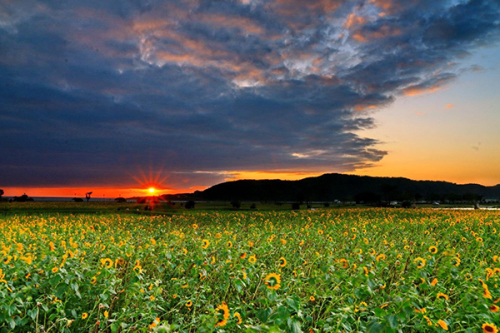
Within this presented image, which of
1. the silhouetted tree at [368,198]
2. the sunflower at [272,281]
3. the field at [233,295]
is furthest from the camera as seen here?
the silhouetted tree at [368,198]

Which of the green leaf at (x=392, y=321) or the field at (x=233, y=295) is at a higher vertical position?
the green leaf at (x=392, y=321)

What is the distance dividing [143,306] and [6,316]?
172cm

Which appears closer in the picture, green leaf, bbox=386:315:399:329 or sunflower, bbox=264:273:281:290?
green leaf, bbox=386:315:399:329

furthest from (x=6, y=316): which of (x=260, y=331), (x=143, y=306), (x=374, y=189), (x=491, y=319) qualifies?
(x=374, y=189)

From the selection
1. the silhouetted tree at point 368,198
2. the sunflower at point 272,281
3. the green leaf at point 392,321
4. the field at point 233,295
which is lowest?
the field at point 233,295

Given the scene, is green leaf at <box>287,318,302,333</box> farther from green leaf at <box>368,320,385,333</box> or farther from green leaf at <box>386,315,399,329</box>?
green leaf at <box>386,315,399,329</box>

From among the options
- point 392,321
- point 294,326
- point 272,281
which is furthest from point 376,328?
point 272,281

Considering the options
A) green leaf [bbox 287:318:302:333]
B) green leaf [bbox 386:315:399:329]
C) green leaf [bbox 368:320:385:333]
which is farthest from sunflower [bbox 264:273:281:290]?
green leaf [bbox 386:315:399:329]

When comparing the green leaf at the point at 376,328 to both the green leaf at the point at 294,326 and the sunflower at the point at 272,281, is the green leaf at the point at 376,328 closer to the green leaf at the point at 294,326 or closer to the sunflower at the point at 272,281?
the green leaf at the point at 294,326

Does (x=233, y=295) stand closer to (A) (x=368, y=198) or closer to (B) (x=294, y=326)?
(B) (x=294, y=326)

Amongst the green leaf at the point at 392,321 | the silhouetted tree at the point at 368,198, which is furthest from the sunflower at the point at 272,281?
the silhouetted tree at the point at 368,198

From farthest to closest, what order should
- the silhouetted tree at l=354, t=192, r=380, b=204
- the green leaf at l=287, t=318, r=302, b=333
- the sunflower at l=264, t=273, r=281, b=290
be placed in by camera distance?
the silhouetted tree at l=354, t=192, r=380, b=204 → the sunflower at l=264, t=273, r=281, b=290 → the green leaf at l=287, t=318, r=302, b=333

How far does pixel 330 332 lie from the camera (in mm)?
3906

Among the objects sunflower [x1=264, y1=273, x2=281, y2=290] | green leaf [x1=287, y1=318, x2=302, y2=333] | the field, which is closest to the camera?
green leaf [x1=287, y1=318, x2=302, y2=333]
